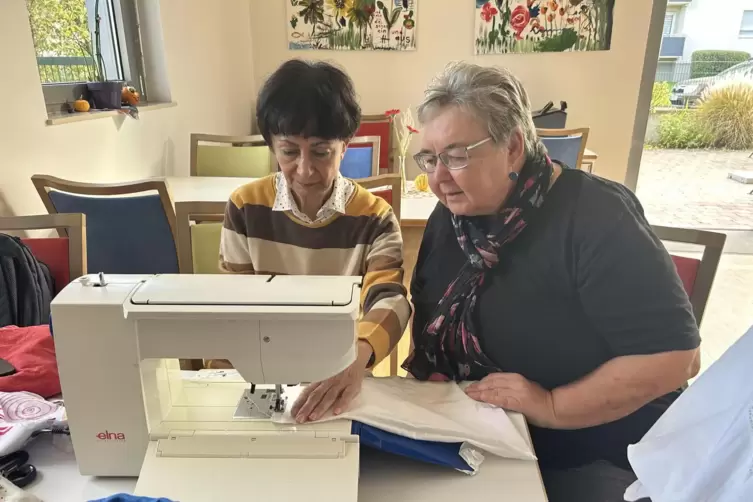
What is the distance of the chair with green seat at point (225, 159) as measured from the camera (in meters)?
2.99

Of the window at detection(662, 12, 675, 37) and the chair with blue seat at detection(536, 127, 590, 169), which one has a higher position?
the window at detection(662, 12, 675, 37)

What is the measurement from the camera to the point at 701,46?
3.66 m

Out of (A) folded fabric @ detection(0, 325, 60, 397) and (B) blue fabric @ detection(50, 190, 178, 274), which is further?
(B) blue fabric @ detection(50, 190, 178, 274)

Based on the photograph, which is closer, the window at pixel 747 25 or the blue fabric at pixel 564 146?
the blue fabric at pixel 564 146

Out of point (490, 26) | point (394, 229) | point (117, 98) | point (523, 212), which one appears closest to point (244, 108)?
point (117, 98)

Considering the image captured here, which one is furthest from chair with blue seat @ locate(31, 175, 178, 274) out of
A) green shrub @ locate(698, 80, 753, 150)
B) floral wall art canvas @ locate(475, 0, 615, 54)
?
green shrub @ locate(698, 80, 753, 150)

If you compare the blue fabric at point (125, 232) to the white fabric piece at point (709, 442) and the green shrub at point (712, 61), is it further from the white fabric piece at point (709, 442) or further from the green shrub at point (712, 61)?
the green shrub at point (712, 61)

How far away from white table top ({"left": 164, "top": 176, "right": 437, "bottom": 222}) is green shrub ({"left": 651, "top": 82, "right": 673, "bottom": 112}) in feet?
7.34

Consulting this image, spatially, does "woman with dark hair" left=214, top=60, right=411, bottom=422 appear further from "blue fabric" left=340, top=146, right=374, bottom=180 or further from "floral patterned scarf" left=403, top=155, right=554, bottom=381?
"blue fabric" left=340, top=146, right=374, bottom=180

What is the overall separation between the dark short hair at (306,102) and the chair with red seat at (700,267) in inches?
30.4

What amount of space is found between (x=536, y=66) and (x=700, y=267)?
2.96m

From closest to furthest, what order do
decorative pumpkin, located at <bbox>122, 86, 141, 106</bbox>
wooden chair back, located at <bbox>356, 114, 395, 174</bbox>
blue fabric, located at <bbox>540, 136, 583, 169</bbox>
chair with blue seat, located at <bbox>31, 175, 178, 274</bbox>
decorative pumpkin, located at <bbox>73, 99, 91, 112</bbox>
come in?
1. chair with blue seat, located at <bbox>31, 175, 178, 274</bbox>
2. decorative pumpkin, located at <bbox>73, 99, 91, 112</bbox>
3. decorative pumpkin, located at <bbox>122, 86, 141, 106</bbox>
4. blue fabric, located at <bbox>540, 136, 583, 169</bbox>
5. wooden chair back, located at <bbox>356, 114, 395, 174</bbox>

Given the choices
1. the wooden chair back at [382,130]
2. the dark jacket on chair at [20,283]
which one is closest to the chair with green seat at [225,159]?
the wooden chair back at [382,130]

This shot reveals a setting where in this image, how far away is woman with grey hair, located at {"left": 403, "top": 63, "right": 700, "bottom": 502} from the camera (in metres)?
0.91
